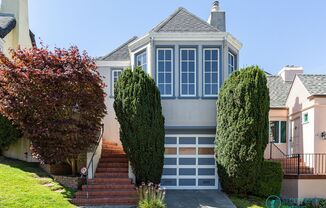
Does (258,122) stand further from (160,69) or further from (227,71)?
(160,69)

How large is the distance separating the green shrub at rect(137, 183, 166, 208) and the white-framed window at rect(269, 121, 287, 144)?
10090 millimetres

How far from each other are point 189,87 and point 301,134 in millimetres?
6915

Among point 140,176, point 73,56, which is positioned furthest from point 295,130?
point 73,56

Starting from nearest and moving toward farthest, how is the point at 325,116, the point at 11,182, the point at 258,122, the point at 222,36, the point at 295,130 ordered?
the point at 11,182, the point at 258,122, the point at 222,36, the point at 325,116, the point at 295,130

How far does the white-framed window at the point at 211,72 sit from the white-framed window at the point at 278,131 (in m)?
6.45

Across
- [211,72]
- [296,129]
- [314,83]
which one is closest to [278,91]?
[296,129]

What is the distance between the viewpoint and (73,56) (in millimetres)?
14781

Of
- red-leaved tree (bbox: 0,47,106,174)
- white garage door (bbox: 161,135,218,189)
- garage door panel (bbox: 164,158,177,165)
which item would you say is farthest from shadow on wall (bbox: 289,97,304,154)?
red-leaved tree (bbox: 0,47,106,174)

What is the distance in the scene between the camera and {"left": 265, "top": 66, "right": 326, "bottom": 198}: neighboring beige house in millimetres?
16328

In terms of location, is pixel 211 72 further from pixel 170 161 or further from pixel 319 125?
pixel 319 125

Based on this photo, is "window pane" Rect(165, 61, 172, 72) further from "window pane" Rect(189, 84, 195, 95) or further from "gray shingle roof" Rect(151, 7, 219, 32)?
"gray shingle roof" Rect(151, 7, 219, 32)

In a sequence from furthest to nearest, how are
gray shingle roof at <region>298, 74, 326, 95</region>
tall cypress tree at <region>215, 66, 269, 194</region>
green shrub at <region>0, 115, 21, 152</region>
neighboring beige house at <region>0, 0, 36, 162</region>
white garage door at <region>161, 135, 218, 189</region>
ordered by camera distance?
neighboring beige house at <region>0, 0, 36, 162</region>, gray shingle roof at <region>298, 74, 326, 95</region>, white garage door at <region>161, 135, 218, 189</region>, green shrub at <region>0, 115, 21, 152</region>, tall cypress tree at <region>215, 66, 269, 194</region>

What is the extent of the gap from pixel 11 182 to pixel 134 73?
6258 mm

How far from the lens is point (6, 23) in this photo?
20.8 metres
